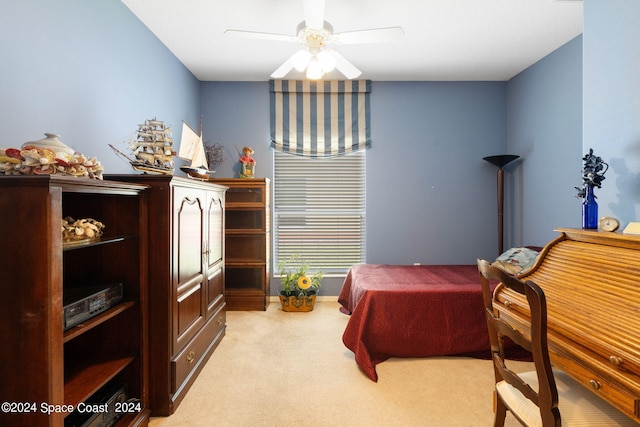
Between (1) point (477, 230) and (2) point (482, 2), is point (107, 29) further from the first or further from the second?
(1) point (477, 230)

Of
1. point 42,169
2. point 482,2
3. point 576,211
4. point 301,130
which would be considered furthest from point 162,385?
point 576,211

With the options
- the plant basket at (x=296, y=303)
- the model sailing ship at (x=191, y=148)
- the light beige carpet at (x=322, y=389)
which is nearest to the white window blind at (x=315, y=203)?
the plant basket at (x=296, y=303)

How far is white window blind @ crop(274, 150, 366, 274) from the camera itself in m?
4.09

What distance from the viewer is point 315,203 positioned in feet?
13.5

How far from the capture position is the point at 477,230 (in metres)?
4.06

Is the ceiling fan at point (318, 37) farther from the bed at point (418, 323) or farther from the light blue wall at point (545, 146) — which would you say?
the light blue wall at point (545, 146)

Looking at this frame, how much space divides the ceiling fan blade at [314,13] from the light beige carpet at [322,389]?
7.92ft

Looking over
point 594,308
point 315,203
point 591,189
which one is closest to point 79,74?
point 315,203

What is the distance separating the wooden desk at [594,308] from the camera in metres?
1.02

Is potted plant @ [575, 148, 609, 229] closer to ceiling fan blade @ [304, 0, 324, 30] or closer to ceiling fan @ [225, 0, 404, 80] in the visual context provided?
ceiling fan @ [225, 0, 404, 80]

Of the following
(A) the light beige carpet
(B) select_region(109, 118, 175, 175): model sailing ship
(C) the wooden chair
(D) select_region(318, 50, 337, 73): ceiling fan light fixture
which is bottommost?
(A) the light beige carpet

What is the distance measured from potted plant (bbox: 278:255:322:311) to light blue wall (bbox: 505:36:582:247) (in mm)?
2479

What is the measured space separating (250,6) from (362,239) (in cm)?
277

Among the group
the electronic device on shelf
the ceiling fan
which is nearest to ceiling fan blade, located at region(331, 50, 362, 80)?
the ceiling fan
